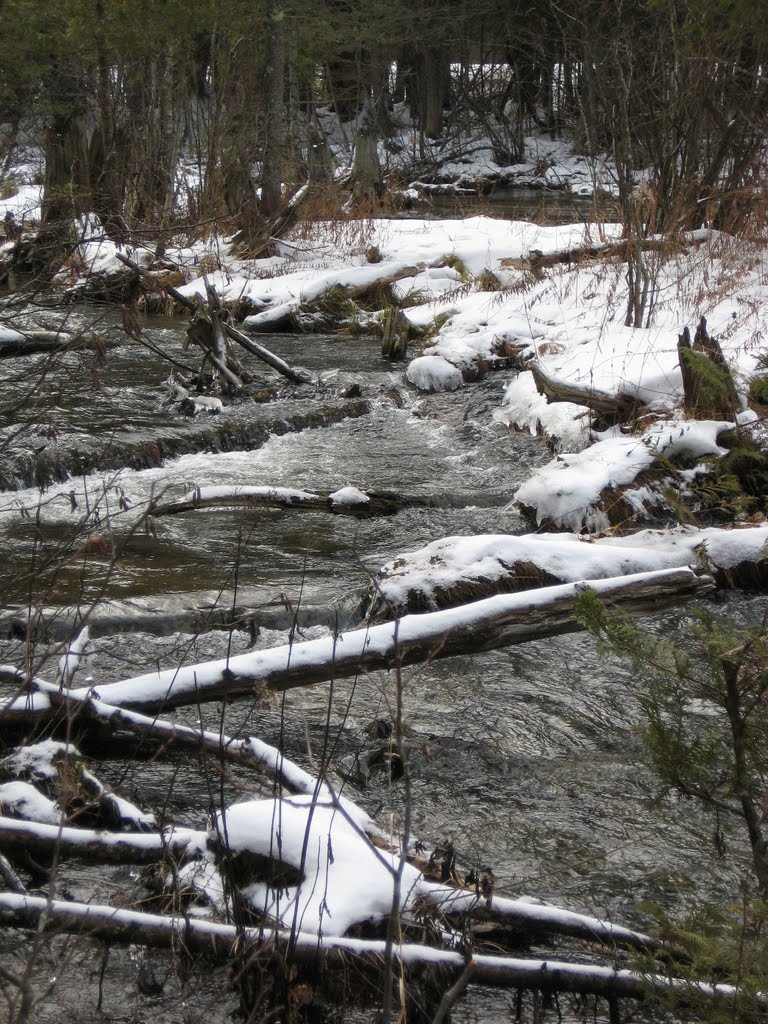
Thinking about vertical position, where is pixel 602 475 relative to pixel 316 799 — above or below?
below

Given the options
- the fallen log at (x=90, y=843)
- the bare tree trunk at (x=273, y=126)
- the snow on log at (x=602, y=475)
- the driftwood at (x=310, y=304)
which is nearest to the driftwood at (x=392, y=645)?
the fallen log at (x=90, y=843)

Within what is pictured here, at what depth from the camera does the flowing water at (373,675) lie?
→ 328 centimetres

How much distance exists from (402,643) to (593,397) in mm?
4228

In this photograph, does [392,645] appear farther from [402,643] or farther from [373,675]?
[373,675]

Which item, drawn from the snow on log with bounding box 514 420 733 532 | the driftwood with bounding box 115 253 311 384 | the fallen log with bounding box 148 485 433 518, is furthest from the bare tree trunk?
the snow on log with bounding box 514 420 733 532

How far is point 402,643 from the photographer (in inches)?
155

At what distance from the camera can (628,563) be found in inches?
198

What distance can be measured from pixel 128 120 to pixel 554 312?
30.2 ft

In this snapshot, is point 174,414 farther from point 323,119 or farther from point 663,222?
point 323,119

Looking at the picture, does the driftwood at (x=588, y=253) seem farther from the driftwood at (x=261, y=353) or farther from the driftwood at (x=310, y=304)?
the driftwood at (x=261, y=353)

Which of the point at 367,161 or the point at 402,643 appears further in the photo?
the point at 367,161

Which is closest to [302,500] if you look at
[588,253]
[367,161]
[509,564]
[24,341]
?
[509,564]

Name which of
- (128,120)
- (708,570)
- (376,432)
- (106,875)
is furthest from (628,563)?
(128,120)

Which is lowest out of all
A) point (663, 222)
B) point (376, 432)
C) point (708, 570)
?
point (376, 432)
